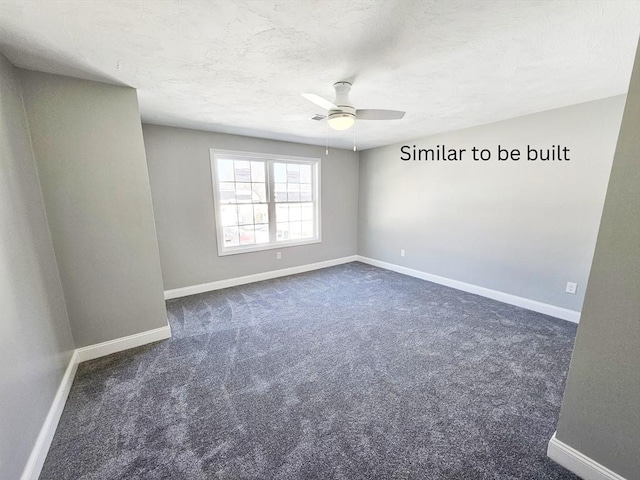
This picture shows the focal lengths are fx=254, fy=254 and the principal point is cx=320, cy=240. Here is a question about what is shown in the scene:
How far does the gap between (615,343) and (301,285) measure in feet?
10.9

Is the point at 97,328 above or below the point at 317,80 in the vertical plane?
below

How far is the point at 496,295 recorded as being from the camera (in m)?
3.38

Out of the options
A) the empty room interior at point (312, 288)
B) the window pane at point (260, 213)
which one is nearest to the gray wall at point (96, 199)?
the empty room interior at point (312, 288)

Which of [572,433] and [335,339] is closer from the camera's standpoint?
[572,433]

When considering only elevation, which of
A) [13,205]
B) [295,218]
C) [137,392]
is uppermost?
[13,205]

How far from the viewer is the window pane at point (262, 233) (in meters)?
4.23

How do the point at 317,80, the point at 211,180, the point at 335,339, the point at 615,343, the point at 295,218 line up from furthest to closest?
the point at 295,218 → the point at 211,180 → the point at 335,339 → the point at 317,80 → the point at 615,343

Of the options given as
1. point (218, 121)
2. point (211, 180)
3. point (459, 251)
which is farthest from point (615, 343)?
point (211, 180)

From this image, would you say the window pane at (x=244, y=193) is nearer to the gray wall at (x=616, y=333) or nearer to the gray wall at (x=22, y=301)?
the gray wall at (x=22, y=301)

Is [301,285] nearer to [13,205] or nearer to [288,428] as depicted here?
[288,428]

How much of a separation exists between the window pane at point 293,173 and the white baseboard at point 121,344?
9.54 feet

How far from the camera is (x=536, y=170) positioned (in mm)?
2912

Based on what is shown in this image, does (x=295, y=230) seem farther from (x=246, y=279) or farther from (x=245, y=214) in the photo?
(x=246, y=279)

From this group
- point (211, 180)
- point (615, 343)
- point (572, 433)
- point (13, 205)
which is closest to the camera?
point (615, 343)
